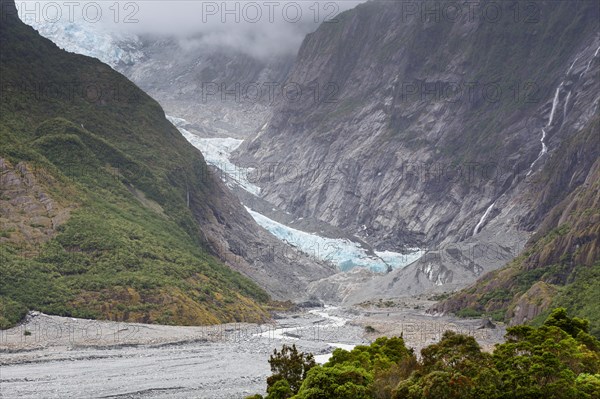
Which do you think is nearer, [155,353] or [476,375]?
[476,375]

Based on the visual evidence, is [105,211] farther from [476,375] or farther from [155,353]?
[476,375]

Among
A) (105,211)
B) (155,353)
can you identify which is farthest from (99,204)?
(155,353)

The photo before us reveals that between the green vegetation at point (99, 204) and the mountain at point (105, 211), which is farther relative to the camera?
the mountain at point (105, 211)

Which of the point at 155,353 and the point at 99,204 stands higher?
the point at 99,204

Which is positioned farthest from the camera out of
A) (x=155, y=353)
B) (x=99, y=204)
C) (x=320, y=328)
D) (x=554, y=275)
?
(x=99, y=204)

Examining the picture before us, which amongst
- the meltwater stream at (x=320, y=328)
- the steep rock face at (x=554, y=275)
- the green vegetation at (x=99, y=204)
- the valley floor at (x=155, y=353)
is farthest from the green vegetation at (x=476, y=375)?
the green vegetation at (x=99, y=204)

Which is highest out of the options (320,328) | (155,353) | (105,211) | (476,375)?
(105,211)

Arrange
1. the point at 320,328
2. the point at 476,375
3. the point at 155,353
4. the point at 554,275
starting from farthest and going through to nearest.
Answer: the point at 320,328
the point at 554,275
the point at 155,353
the point at 476,375

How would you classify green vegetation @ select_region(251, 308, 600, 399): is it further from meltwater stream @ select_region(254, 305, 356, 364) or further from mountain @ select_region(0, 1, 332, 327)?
mountain @ select_region(0, 1, 332, 327)

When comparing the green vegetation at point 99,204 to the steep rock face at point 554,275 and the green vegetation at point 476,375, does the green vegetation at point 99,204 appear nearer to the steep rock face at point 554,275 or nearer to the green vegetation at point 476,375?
the steep rock face at point 554,275
